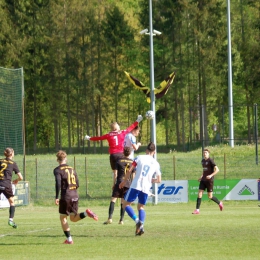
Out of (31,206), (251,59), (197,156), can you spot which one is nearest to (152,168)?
(31,206)

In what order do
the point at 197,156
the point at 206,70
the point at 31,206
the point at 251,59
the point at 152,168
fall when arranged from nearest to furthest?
the point at 152,168 < the point at 31,206 < the point at 197,156 < the point at 251,59 < the point at 206,70

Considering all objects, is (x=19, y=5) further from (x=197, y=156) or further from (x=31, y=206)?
(x=31, y=206)

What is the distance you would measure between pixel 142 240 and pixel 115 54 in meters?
57.0

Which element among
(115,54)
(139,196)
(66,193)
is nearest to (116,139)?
(139,196)

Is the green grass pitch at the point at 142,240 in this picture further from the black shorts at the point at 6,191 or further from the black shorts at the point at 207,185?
the black shorts at the point at 207,185

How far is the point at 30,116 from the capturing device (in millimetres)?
74062

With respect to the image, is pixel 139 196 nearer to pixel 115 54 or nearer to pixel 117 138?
pixel 117 138

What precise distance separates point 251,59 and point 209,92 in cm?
633

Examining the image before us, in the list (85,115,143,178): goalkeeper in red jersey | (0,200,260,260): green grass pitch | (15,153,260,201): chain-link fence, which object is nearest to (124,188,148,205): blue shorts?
(0,200,260,260): green grass pitch

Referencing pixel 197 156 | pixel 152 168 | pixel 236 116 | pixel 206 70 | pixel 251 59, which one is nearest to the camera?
pixel 152 168

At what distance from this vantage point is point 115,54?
234ft

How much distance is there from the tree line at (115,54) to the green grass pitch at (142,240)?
4797cm

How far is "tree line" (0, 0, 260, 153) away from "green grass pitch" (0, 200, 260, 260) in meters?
48.0

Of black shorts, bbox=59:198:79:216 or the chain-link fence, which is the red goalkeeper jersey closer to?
black shorts, bbox=59:198:79:216
